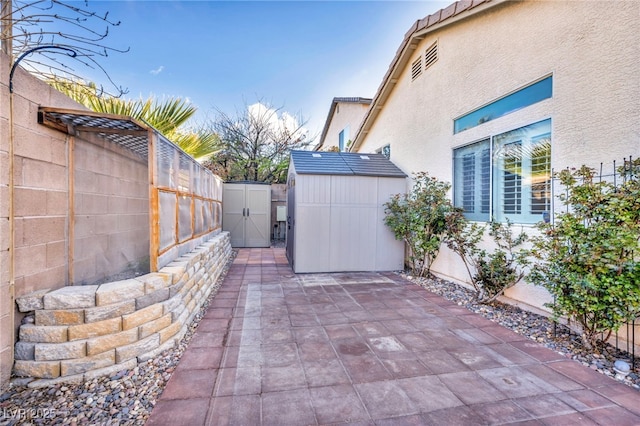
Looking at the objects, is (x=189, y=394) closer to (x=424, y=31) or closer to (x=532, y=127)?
(x=532, y=127)

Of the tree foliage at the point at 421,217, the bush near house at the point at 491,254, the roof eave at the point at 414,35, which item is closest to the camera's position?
the bush near house at the point at 491,254

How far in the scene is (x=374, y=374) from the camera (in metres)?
2.35

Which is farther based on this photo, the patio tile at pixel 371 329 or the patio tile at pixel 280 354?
the patio tile at pixel 371 329

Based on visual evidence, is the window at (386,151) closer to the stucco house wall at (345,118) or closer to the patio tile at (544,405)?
the stucco house wall at (345,118)

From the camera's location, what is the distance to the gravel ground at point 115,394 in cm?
179

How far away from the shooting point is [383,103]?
7938 mm

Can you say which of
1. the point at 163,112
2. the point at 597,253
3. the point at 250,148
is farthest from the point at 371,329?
the point at 250,148

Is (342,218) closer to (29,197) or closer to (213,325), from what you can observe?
(213,325)

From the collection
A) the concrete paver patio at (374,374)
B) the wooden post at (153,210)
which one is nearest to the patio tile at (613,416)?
the concrete paver patio at (374,374)

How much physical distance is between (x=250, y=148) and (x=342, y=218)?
26.3ft

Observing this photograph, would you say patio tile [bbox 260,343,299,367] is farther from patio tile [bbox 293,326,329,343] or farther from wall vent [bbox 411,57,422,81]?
wall vent [bbox 411,57,422,81]

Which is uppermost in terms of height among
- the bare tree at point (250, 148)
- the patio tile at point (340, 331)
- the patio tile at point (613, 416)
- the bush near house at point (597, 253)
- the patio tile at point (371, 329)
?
the bare tree at point (250, 148)

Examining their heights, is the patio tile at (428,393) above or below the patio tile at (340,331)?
above

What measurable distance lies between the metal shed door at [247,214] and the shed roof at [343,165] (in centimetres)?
314
